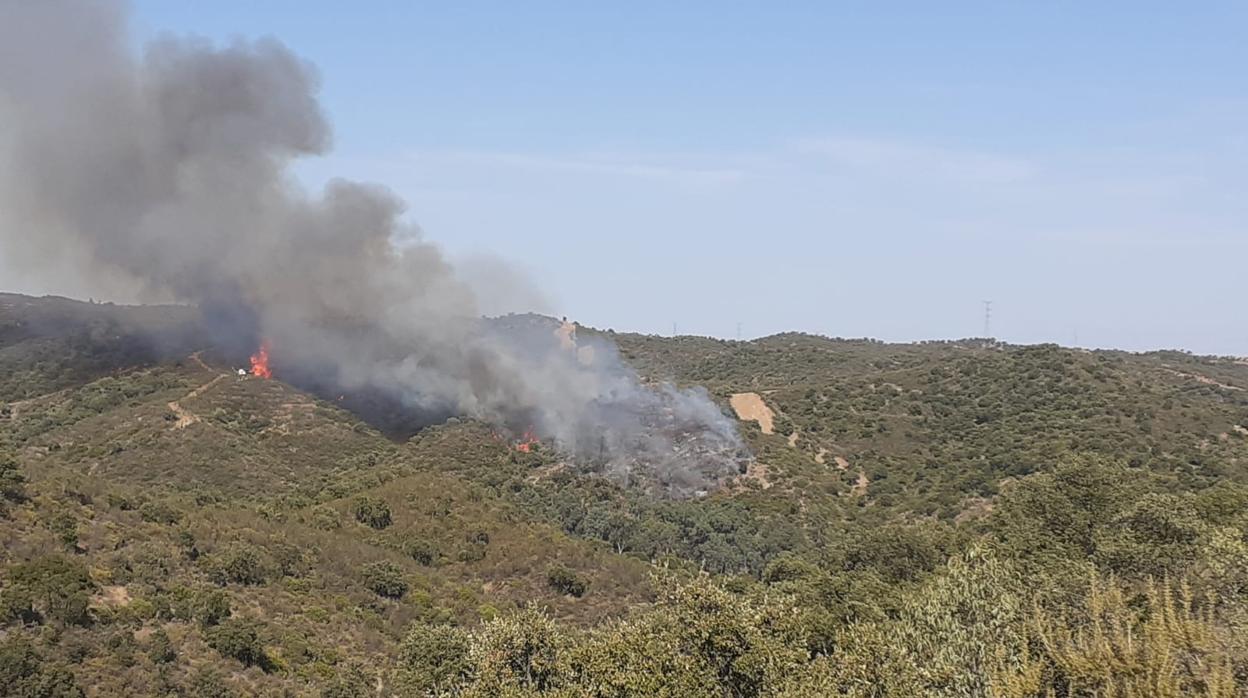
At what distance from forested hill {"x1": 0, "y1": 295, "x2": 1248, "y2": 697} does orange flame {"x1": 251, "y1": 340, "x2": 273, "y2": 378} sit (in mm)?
3801

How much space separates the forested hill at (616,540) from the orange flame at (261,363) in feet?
12.5

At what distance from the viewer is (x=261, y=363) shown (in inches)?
4176

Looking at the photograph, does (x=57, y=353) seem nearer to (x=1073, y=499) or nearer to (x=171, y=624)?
(x=171, y=624)

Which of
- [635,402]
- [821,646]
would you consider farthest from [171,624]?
[635,402]

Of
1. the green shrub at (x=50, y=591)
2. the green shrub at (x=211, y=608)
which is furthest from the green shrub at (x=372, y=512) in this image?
the green shrub at (x=50, y=591)

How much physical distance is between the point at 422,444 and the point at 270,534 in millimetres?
40422

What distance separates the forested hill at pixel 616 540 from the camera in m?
23.1

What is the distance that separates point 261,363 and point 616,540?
55853mm

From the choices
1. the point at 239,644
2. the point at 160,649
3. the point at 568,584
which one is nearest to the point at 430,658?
the point at 239,644

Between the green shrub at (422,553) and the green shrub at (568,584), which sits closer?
the green shrub at (568,584)

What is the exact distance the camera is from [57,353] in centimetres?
11106

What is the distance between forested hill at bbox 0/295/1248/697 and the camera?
2308 centimetres

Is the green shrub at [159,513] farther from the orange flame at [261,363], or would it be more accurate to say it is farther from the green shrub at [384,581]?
the orange flame at [261,363]

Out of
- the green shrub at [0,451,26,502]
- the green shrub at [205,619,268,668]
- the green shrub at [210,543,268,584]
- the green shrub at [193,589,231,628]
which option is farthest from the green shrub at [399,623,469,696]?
the green shrub at [0,451,26,502]
